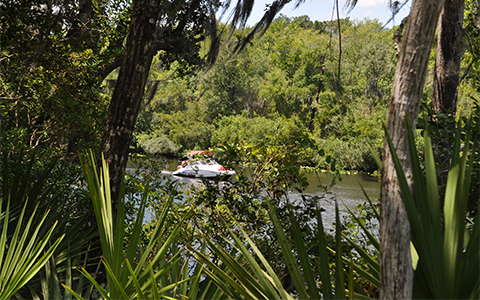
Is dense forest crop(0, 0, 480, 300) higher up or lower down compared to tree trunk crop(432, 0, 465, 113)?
lower down

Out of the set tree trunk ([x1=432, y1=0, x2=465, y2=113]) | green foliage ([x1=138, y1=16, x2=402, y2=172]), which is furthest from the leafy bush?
tree trunk ([x1=432, y1=0, x2=465, y2=113])

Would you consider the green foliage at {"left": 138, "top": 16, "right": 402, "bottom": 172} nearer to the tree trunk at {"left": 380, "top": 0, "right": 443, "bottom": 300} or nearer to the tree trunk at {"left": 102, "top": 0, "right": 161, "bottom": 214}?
the tree trunk at {"left": 102, "top": 0, "right": 161, "bottom": 214}

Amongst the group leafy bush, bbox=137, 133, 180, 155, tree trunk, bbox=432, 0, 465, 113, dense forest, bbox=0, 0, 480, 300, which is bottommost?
leafy bush, bbox=137, 133, 180, 155

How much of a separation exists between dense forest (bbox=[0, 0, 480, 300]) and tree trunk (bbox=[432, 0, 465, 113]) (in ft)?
0.06

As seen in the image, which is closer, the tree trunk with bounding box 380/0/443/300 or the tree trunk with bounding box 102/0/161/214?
the tree trunk with bounding box 380/0/443/300

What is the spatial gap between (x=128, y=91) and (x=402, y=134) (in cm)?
228

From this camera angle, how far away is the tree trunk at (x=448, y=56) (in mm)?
4645

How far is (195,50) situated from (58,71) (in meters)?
2.94

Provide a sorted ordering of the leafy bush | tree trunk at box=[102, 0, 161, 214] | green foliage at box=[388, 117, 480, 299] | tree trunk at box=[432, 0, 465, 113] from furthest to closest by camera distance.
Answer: the leafy bush, tree trunk at box=[432, 0, 465, 113], tree trunk at box=[102, 0, 161, 214], green foliage at box=[388, 117, 480, 299]

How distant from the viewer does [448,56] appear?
15.6ft

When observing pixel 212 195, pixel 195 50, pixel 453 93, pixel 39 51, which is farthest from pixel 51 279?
pixel 195 50

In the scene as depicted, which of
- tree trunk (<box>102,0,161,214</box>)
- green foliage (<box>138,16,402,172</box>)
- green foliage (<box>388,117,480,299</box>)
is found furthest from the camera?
green foliage (<box>138,16,402,172</box>)

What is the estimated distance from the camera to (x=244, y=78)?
131ft

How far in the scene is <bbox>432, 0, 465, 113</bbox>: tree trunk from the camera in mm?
4645
